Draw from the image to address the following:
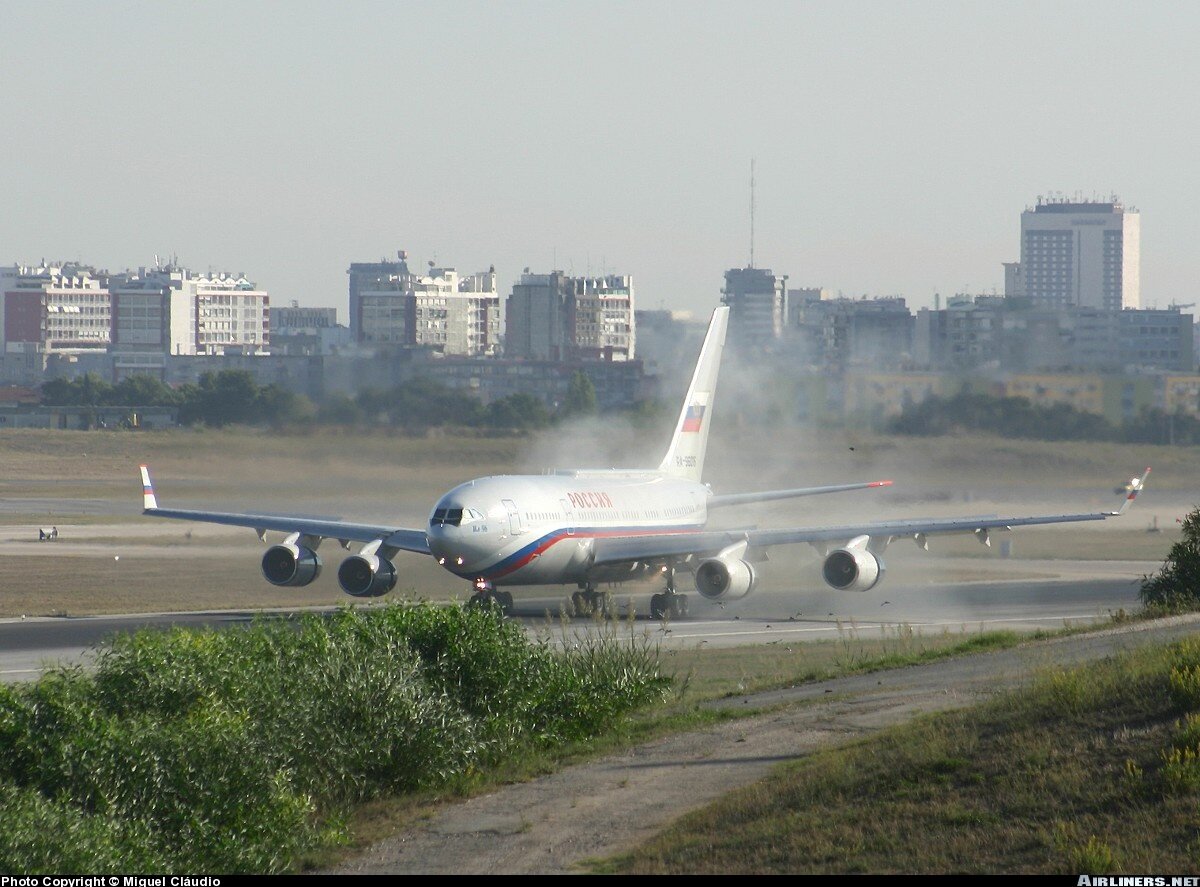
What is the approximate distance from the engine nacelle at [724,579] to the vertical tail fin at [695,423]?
30.2 ft

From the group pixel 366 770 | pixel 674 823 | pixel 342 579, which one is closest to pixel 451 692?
pixel 366 770

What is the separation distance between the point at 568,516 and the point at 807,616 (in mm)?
7444

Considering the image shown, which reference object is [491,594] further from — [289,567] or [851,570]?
[851,570]

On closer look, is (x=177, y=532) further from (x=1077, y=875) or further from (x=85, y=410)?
(x=1077, y=875)

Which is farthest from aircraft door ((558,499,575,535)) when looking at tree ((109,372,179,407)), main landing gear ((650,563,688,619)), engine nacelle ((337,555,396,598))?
tree ((109,372,179,407))

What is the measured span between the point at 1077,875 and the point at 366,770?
945 centimetres

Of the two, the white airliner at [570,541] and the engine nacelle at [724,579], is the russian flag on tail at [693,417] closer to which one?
the white airliner at [570,541]

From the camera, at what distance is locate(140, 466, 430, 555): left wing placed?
47031 millimetres

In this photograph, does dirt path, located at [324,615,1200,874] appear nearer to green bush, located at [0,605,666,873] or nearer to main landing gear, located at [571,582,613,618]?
green bush, located at [0,605,666,873]

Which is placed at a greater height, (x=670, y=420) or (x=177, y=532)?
(x=670, y=420)

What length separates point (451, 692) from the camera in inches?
880

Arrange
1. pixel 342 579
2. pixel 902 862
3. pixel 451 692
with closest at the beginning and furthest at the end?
pixel 902 862 → pixel 451 692 → pixel 342 579

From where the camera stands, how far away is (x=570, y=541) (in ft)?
153

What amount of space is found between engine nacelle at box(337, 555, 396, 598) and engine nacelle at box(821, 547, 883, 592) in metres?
12.6
